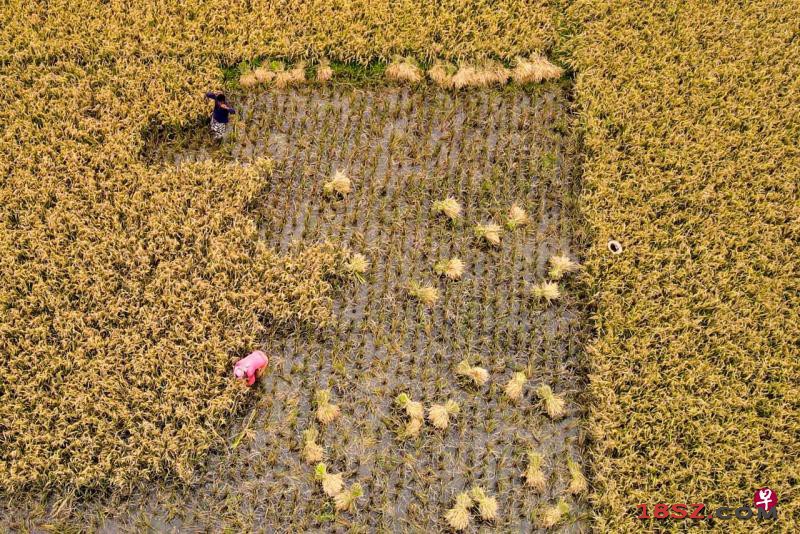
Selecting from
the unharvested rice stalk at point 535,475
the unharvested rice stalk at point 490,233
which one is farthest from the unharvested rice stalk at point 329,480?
the unharvested rice stalk at point 490,233

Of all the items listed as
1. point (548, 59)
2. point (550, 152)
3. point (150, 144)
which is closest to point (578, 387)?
point (550, 152)

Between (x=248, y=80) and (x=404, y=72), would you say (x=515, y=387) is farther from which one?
(x=248, y=80)

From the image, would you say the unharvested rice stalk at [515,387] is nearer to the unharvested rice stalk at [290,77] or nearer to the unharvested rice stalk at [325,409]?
the unharvested rice stalk at [325,409]

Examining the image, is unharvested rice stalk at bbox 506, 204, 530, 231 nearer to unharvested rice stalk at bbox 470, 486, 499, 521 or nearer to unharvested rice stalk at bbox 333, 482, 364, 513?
unharvested rice stalk at bbox 470, 486, 499, 521

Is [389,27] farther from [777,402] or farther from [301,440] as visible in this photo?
[777,402]

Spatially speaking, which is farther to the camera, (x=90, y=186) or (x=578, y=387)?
(x=90, y=186)

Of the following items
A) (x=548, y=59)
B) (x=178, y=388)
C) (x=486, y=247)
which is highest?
(x=548, y=59)

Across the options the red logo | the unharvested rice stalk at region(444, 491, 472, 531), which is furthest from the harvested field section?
the red logo
